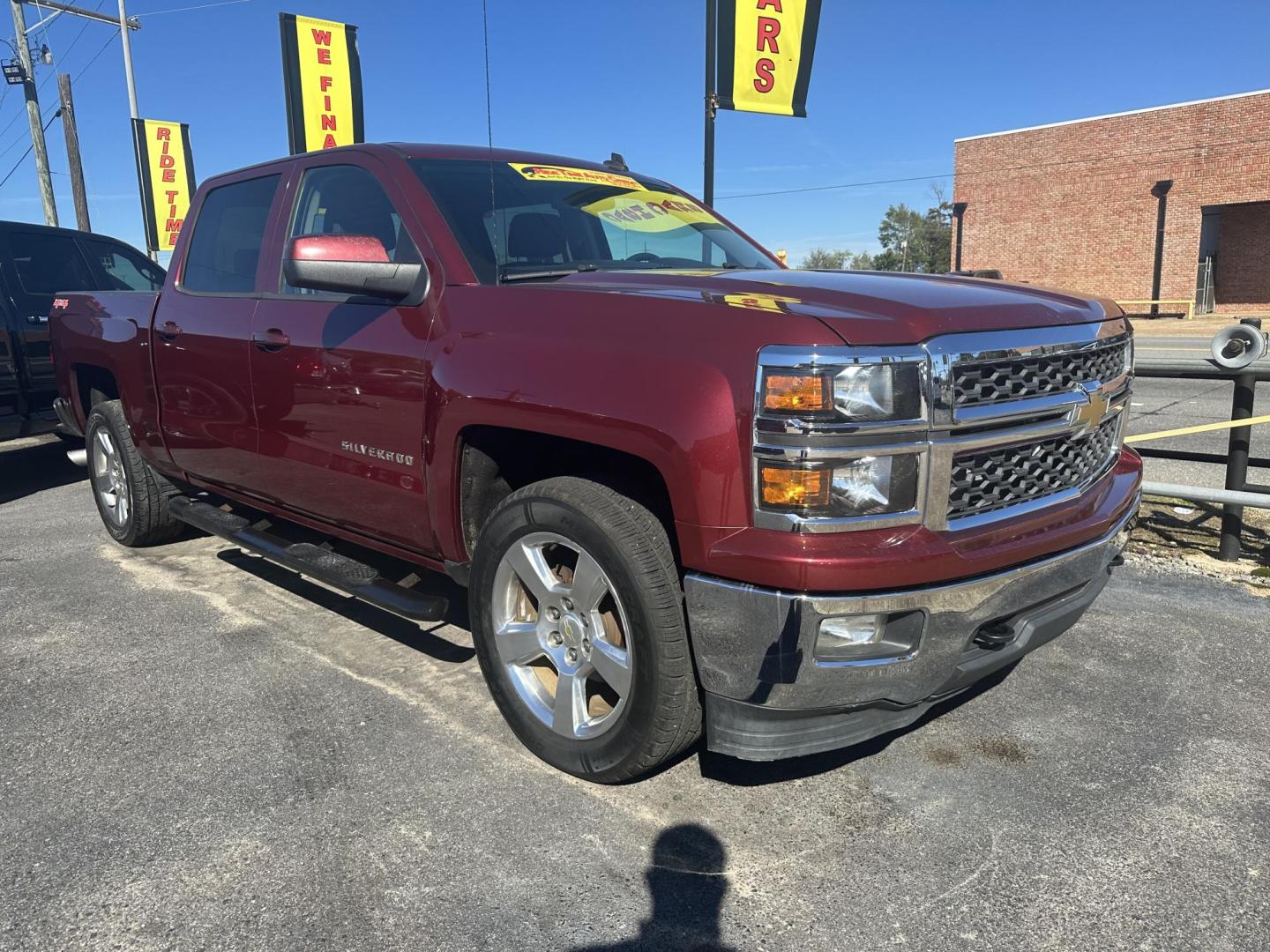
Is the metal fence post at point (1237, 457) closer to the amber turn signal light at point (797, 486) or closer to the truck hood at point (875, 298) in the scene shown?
the truck hood at point (875, 298)

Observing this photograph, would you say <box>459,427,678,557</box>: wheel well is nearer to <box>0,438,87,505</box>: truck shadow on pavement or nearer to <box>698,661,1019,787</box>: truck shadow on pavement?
<box>698,661,1019,787</box>: truck shadow on pavement

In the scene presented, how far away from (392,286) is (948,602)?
201cm

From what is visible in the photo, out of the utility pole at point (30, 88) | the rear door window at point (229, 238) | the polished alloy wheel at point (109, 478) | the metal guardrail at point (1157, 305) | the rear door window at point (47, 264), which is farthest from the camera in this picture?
the metal guardrail at point (1157, 305)

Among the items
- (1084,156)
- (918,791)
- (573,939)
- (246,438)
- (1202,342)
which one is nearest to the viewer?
(573,939)

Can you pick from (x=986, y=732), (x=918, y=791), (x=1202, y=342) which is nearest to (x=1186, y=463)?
(x=986, y=732)

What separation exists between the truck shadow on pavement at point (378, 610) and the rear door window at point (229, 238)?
1.51 metres

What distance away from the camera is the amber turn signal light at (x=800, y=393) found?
216 centimetres

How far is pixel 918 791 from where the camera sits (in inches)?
109

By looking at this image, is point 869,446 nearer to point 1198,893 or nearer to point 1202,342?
point 1198,893

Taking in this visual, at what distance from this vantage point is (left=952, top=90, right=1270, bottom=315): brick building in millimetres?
31438

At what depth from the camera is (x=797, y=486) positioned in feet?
7.14

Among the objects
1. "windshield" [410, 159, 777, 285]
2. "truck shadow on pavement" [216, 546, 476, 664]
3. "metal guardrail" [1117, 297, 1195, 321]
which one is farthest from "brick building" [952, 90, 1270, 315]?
"truck shadow on pavement" [216, 546, 476, 664]

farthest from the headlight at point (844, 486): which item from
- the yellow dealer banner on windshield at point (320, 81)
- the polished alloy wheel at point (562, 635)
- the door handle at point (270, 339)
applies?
the yellow dealer banner on windshield at point (320, 81)

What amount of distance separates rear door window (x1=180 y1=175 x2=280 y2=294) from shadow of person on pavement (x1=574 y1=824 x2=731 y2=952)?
9.80 ft
